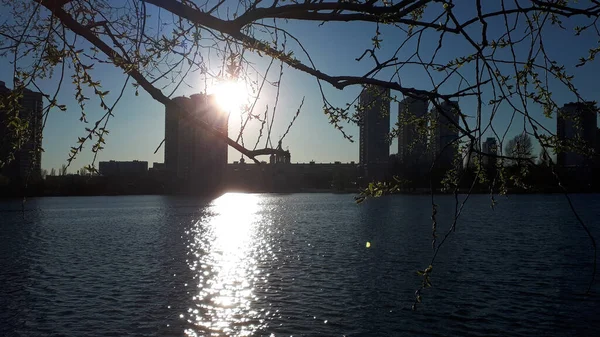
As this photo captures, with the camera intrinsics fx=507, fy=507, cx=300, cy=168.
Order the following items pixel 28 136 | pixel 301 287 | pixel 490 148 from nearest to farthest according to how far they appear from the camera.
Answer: pixel 28 136, pixel 490 148, pixel 301 287

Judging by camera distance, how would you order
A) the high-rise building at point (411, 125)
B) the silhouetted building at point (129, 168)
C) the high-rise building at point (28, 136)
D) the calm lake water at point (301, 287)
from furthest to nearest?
the silhouetted building at point (129, 168), the calm lake water at point (301, 287), the high-rise building at point (411, 125), the high-rise building at point (28, 136)

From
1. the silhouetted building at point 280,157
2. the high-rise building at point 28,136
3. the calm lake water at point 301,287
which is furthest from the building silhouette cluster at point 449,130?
the calm lake water at point 301,287

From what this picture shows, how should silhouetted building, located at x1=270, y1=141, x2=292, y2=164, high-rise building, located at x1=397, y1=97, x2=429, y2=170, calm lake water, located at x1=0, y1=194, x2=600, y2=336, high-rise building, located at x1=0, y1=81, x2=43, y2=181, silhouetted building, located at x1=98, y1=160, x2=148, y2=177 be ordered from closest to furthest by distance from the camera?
silhouetted building, located at x1=270, y1=141, x2=292, y2=164, high-rise building, located at x1=0, y1=81, x2=43, y2=181, high-rise building, located at x1=397, y1=97, x2=429, y2=170, calm lake water, located at x1=0, y1=194, x2=600, y2=336, silhouetted building, located at x1=98, y1=160, x2=148, y2=177

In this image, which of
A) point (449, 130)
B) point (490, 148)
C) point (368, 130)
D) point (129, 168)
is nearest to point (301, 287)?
point (368, 130)

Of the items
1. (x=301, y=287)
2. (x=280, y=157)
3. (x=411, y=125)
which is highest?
(x=411, y=125)

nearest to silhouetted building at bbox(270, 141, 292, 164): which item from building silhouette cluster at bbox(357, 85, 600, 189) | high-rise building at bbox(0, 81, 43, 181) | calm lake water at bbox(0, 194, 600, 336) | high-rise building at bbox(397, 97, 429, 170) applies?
building silhouette cluster at bbox(357, 85, 600, 189)

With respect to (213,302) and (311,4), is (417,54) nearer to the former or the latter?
(311,4)

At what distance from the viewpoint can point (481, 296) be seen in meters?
17.9

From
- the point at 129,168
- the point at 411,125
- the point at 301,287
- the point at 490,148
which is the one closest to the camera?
A: the point at 490,148

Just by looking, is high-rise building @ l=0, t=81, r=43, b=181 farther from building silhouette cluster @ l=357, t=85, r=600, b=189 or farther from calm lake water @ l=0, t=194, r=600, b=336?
calm lake water @ l=0, t=194, r=600, b=336

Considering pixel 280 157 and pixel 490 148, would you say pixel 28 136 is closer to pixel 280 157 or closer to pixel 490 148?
pixel 280 157

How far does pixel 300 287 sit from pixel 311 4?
58.0 ft

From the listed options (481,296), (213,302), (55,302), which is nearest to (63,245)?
(55,302)

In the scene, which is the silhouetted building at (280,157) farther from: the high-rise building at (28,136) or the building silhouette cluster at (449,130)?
the high-rise building at (28,136)
